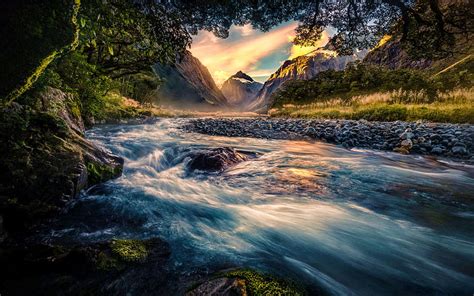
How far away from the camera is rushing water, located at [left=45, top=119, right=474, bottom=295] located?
127 inches

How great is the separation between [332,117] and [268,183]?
51.1 ft

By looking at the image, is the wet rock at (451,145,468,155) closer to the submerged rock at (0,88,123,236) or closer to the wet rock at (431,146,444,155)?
the wet rock at (431,146,444,155)

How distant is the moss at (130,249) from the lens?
10.2 ft

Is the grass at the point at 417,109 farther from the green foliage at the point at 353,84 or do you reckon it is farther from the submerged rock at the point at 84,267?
the submerged rock at the point at 84,267

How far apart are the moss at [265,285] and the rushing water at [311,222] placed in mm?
443

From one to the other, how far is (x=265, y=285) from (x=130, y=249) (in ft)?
5.67

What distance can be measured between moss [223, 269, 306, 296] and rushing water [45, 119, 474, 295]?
44 cm

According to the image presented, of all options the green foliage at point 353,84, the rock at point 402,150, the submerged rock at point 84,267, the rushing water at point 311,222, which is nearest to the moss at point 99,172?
the rushing water at point 311,222

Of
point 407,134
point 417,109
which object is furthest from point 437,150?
point 417,109

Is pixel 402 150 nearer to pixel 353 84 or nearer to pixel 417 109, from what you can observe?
pixel 417 109

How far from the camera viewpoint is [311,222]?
4.65m

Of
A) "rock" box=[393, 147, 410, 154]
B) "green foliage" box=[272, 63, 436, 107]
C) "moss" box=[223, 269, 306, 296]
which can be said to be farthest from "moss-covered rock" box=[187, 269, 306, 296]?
"green foliage" box=[272, 63, 436, 107]

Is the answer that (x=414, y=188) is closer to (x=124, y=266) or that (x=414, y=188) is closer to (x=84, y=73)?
(x=124, y=266)

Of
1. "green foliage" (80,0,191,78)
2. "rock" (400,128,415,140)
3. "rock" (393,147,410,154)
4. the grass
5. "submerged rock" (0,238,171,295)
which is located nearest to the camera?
"submerged rock" (0,238,171,295)
